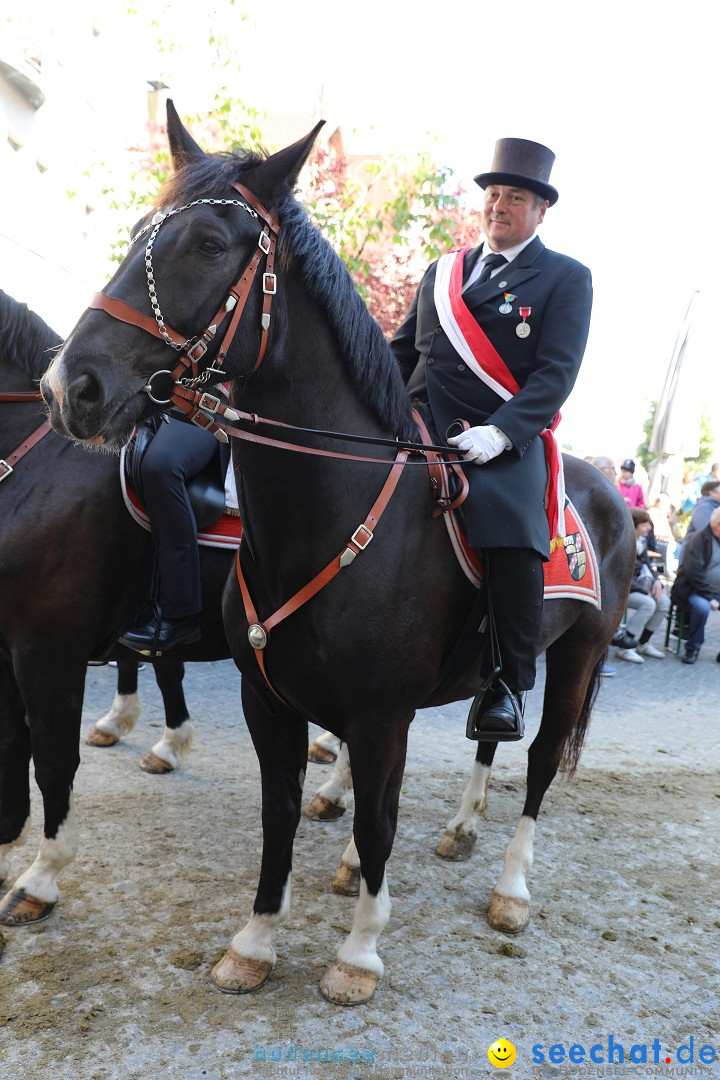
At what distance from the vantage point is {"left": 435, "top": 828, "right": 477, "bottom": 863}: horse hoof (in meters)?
4.14

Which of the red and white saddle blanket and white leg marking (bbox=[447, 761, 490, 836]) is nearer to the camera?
the red and white saddle blanket

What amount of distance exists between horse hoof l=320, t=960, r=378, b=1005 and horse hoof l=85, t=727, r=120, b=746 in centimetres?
286

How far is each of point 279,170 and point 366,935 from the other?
261 centimetres

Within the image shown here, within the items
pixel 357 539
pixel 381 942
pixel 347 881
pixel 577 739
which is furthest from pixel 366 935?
pixel 577 739

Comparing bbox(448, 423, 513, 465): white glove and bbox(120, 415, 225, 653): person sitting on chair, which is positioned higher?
bbox(448, 423, 513, 465): white glove

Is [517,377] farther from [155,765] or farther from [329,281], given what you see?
[155,765]

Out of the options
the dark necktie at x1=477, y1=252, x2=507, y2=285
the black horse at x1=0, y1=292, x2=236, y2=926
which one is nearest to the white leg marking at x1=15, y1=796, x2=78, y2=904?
the black horse at x1=0, y1=292, x2=236, y2=926

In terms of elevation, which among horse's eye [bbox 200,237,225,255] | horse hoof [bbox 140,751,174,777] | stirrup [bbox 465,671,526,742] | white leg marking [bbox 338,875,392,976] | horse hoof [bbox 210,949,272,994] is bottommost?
horse hoof [bbox 140,751,174,777]

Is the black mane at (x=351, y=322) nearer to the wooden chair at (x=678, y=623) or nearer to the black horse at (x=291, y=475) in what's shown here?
the black horse at (x=291, y=475)

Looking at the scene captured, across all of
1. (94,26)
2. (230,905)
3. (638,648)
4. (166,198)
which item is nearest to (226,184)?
(166,198)

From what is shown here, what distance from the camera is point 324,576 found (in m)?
2.66

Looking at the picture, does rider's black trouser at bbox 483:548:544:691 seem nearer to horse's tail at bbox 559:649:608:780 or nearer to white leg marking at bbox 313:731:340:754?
horse's tail at bbox 559:649:608:780

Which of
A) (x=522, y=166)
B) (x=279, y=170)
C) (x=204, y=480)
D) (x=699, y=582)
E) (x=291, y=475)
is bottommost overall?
(x=699, y=582)

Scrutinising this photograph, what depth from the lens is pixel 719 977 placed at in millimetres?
3240
